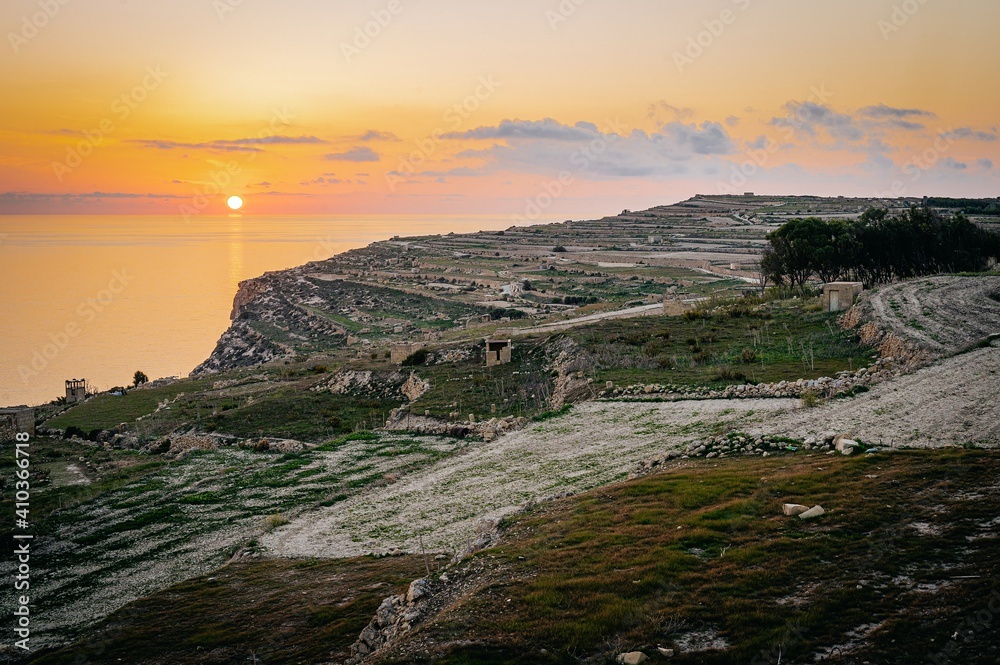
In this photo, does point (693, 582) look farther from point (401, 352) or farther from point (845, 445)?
point (401, 352)

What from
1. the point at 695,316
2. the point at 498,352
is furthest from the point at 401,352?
the point at 695,316

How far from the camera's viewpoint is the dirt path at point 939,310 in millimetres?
23438

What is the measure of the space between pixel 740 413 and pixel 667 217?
463 ft

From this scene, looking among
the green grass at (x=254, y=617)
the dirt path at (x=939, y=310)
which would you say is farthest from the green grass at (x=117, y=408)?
the dirt path at (x=939, y=310)

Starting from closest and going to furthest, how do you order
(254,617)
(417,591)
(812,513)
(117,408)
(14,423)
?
(417,591)
(812,513)
(254,617)
(14,423)
(117,408)

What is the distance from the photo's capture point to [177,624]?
12695 millimetres

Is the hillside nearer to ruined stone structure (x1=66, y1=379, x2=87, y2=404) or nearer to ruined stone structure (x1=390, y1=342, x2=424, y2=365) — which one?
ruined stone structure (x1=390, y1=342, x2=424, y2=365)

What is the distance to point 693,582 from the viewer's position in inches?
388

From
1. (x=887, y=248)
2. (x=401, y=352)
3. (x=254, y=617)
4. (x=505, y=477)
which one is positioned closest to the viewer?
(x=254, y=617)

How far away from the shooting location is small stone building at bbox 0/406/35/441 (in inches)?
1244

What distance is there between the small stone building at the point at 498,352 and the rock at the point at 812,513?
78.6 feet

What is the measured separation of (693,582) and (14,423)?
102 ft

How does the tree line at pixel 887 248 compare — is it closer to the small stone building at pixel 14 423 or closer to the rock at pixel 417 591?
the rock at pixel 417 591

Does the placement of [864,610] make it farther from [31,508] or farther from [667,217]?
[667,217]
